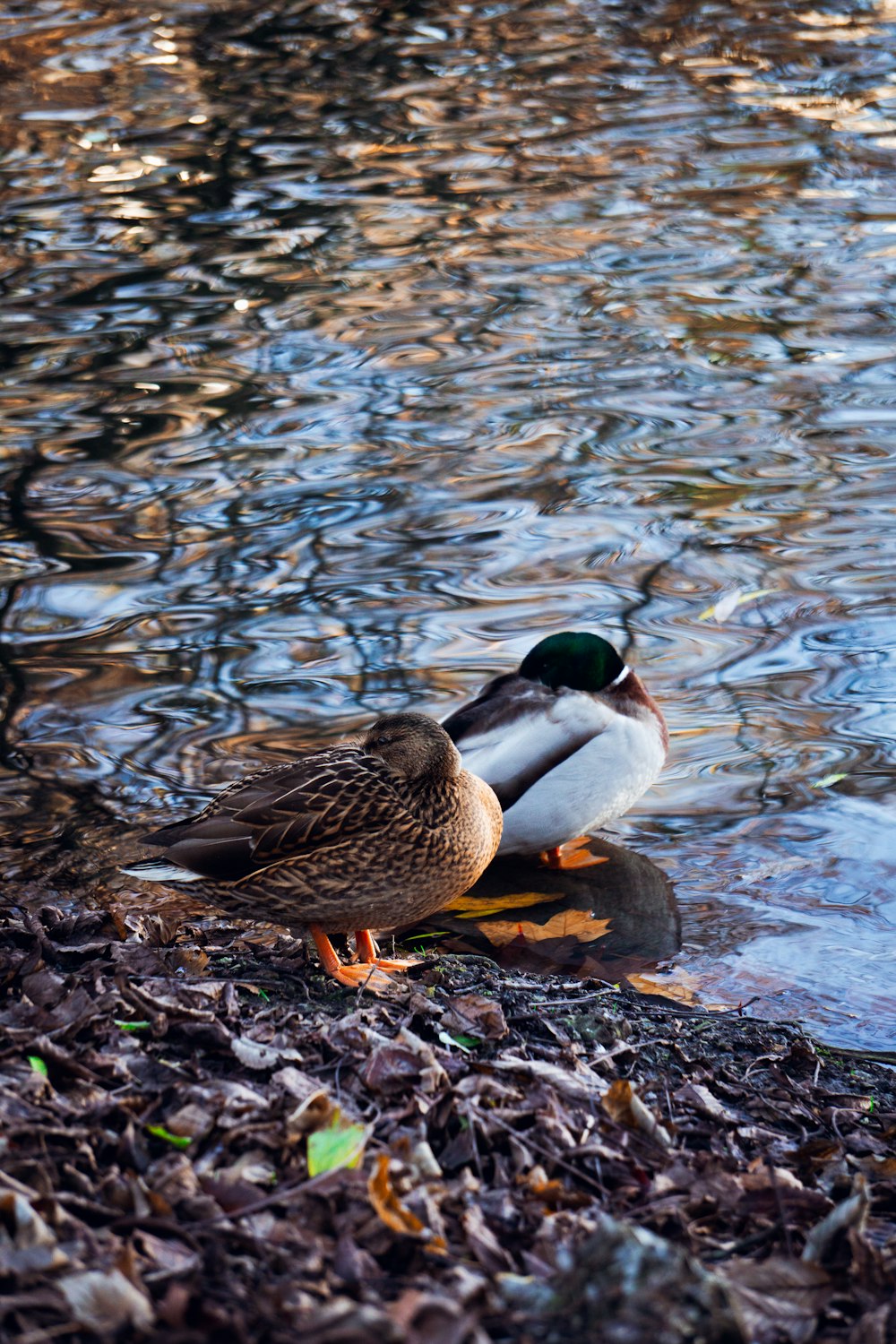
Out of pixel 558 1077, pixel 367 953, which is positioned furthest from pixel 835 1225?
pixel 367 953

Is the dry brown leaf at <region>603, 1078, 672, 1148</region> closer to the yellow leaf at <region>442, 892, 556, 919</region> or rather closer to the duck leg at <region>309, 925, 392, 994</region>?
the duck leg at <region>309, 925, 392, 994</region>

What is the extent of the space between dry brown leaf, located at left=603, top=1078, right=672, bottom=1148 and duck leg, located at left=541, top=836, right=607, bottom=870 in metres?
2.37

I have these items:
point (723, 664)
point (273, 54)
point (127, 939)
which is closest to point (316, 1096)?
point (127, 939)

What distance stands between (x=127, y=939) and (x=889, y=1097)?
1982 mm

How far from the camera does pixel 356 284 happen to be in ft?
35.1

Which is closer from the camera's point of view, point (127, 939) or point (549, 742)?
point (127, 939)

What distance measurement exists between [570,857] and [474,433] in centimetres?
369

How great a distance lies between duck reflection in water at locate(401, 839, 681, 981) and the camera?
4793 millimetres

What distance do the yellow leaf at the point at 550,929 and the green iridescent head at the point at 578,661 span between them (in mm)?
874

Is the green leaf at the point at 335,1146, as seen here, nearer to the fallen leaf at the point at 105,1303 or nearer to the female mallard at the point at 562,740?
the fallen leaf at the point at 105,1303

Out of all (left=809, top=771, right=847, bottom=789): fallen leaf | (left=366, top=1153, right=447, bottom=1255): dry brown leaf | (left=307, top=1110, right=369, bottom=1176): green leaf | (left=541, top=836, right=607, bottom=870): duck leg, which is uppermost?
(left=366, top=1153, right=447, bottom=1255): dry brown leaf

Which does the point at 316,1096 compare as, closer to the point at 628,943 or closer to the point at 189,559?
the point at 628,943

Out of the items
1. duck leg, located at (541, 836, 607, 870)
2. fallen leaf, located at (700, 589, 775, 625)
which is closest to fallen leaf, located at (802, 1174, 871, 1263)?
duck leg, located at (541, 836, 607, 870)

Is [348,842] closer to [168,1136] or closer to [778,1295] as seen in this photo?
[168,1136]
